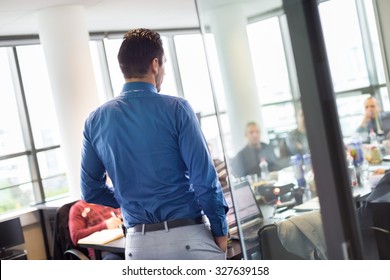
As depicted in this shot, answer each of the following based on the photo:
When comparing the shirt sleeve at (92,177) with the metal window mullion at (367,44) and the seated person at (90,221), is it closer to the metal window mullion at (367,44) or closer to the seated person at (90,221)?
the metal window mullion at (367,44)

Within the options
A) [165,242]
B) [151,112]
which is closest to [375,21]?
[151,112]

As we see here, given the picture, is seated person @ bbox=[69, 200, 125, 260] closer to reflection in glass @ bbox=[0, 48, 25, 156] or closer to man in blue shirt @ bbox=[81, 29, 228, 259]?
man in blue shirt @ bbox=[81, 29, 228, 259]

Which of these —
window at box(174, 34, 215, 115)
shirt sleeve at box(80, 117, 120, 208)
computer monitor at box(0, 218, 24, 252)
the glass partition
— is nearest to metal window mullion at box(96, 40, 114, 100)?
window at box(174, 34, 215, 115)

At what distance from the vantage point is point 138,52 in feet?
6.27

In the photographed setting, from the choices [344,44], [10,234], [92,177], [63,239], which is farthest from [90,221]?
[344,44]

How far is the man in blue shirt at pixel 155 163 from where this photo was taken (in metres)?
1.85

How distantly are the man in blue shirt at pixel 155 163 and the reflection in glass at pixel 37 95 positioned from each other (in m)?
4.14

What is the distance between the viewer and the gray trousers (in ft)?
6.21

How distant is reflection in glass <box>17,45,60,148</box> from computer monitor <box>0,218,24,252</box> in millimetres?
1167

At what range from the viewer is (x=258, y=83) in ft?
5.63

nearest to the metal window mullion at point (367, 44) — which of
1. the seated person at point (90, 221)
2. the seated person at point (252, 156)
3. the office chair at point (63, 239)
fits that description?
the seated person at point (252, 156)

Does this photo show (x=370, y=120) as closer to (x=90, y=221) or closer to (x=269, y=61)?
(x=269, y=61)
